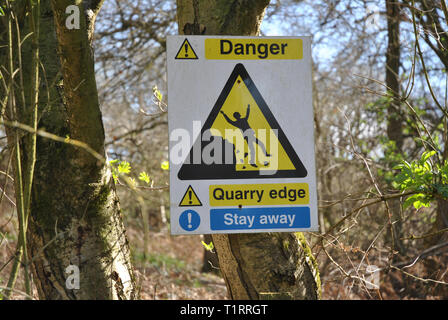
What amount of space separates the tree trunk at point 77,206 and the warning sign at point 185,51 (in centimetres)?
63

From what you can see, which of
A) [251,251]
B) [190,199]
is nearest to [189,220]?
[190,199]

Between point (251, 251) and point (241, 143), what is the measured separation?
746 millimetres

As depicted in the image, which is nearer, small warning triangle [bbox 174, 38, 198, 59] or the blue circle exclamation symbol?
the blue circle exclamation symbol

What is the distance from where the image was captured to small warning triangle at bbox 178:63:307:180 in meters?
2.29

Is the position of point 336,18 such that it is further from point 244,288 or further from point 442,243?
point 244,288

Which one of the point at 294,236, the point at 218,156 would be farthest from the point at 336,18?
the point at 218,156

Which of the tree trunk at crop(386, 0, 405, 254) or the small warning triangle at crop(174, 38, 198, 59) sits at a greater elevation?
the tree trunk at crop(386, 0, 405, 254)

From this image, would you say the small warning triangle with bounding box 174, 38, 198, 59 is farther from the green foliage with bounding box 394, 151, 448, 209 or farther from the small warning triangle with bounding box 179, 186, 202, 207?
the green foliage with bounding box 394, 151, 448, 209

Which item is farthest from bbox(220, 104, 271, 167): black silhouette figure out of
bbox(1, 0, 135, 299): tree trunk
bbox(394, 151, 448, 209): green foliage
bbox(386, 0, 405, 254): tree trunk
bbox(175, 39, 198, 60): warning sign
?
bbox(386, 0, 405, 254): tree trunk

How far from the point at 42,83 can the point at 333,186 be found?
28.7ft

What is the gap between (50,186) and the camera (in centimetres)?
285

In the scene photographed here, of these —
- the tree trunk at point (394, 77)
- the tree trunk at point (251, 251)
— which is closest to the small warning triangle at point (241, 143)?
the tree trunk at point (251, 251)

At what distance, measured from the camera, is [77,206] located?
281 cm

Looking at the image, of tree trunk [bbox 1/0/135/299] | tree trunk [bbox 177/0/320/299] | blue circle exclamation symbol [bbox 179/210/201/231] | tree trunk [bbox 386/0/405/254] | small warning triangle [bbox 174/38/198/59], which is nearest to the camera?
blue circle exclamation symbol [bbox 179/210/201/231]
